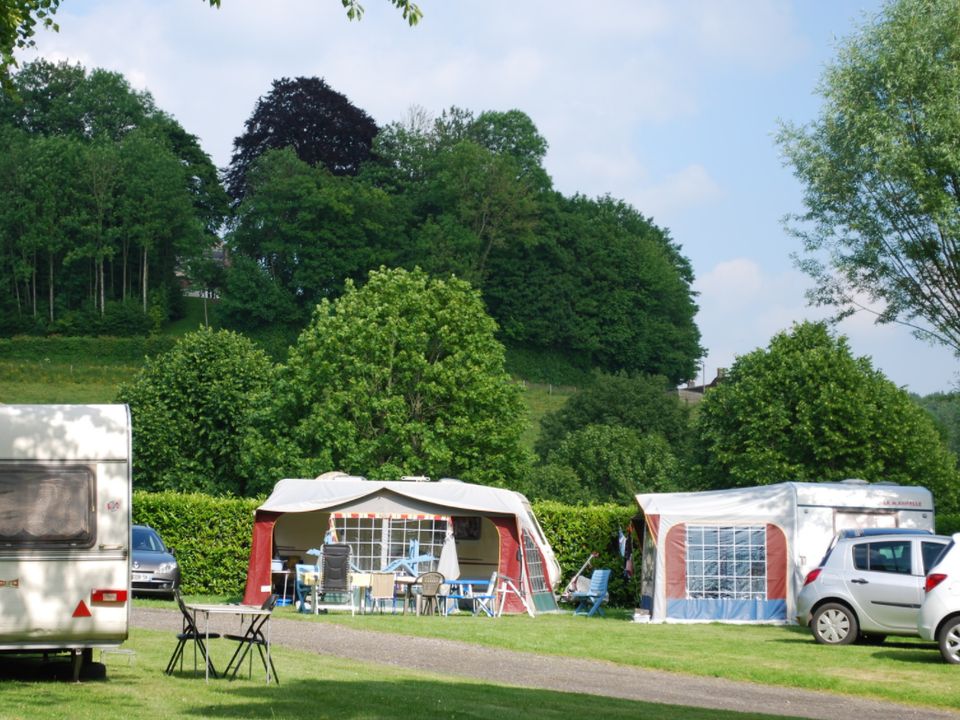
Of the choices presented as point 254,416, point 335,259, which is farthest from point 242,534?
point 335,259

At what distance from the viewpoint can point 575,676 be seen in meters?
14.3

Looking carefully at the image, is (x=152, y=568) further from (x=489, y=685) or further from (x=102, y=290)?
(x=102, y=290)

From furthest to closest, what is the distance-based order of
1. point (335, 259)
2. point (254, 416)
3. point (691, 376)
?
point (691, 376), point (335, 259), point (254, 416)

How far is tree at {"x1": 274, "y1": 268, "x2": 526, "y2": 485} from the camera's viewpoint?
35.2 meters

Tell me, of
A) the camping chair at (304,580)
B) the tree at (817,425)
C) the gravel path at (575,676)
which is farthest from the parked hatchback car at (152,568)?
the tree at (817,425)

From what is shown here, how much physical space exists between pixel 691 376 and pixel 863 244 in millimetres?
62270

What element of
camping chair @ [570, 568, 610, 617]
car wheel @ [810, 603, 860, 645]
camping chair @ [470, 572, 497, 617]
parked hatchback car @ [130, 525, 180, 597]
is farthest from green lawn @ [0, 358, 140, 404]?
car wheel @ [810, 603, 860, 645]

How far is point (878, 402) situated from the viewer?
37.5 m

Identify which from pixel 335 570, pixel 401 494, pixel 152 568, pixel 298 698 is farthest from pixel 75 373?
pixel 298 698

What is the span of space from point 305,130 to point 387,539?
62570 mm

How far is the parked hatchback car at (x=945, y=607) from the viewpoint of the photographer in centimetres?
1539

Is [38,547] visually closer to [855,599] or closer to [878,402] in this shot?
[855,599]

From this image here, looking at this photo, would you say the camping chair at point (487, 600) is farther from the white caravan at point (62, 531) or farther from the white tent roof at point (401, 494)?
the white caravan at point (62, 531)

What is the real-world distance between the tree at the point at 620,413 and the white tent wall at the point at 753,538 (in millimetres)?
36951
